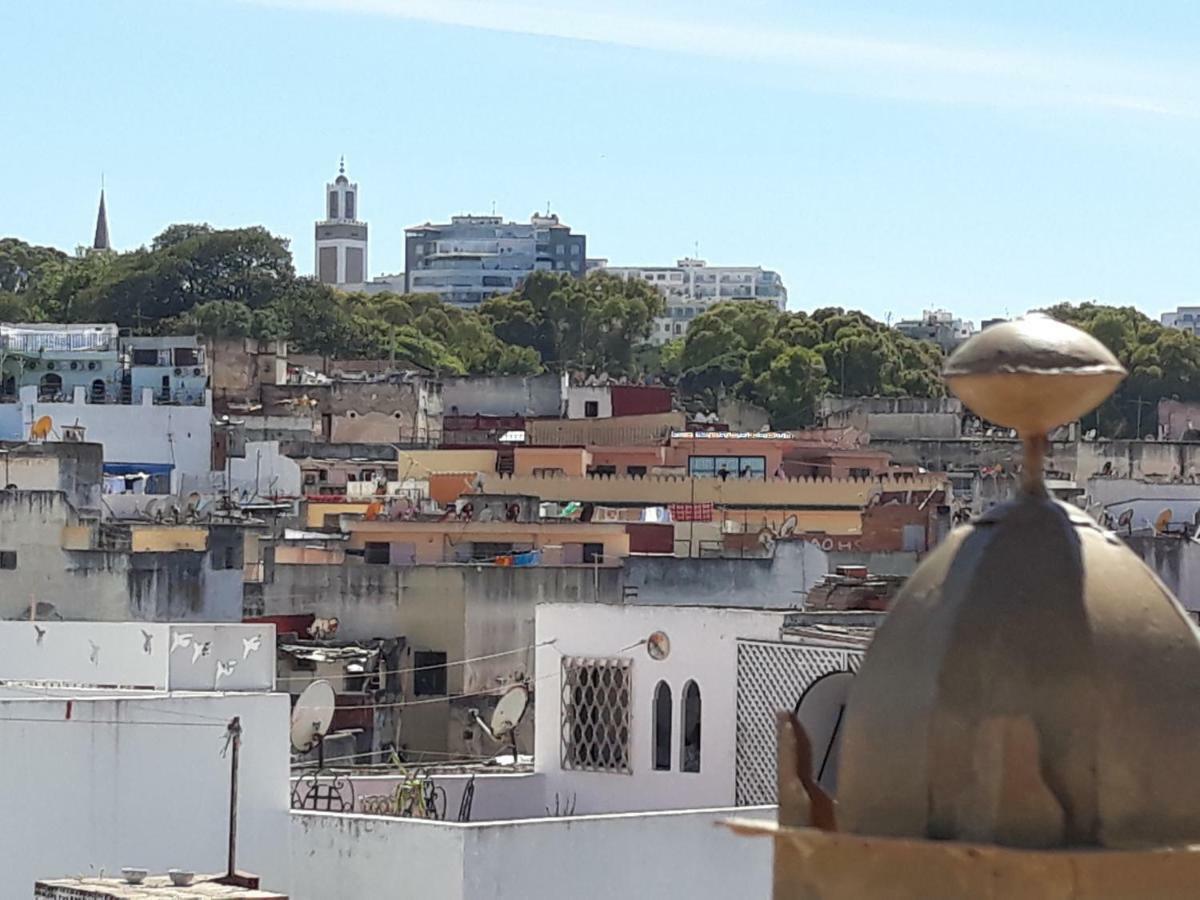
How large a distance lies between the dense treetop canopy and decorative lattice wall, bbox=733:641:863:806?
144 ft

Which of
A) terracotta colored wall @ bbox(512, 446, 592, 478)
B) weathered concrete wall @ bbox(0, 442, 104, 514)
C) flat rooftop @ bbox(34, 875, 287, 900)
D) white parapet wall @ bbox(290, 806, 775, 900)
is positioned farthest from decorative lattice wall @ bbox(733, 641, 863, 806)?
terracotta colored wall @ bbox(512, 446, 592, 478)

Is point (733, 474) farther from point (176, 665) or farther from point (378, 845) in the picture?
point (378, 845)

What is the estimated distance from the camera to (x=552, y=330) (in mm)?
86500

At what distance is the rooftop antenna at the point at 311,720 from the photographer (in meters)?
20.3

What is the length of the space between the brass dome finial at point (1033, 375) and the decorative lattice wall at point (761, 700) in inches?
580

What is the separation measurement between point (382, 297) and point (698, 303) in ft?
197

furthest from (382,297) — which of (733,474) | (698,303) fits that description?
(698,303)

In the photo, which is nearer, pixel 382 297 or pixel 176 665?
pixel 176 665

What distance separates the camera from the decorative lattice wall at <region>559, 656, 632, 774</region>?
1922 centimetres

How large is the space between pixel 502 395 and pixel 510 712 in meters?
33.7

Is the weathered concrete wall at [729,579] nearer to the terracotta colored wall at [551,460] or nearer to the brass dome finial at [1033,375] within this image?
the terracotta colored wall at [551,460]

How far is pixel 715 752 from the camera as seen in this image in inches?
729

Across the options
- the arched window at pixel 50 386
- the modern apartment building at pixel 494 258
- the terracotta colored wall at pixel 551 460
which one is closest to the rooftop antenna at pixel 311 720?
the terracotta colored wall at pixel 551 460

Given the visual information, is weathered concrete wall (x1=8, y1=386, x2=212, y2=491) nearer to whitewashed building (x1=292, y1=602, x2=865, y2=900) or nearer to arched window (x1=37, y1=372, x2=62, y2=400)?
arched window (x1=37, y1=372, x2=62, y2=400)
